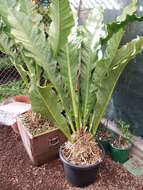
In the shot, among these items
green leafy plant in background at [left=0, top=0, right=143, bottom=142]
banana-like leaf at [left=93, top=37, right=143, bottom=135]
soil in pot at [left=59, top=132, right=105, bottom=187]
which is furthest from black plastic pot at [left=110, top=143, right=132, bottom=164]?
banana-like leaf at [left=93, top=37, right=143, bottom=135]

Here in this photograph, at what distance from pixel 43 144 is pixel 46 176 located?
0.90 ft

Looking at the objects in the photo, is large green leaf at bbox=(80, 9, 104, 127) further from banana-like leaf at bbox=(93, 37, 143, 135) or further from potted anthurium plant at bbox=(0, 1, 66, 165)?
potted anthurium plant at bbox=(0, 1, 66, 165)

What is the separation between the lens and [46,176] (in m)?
1.74

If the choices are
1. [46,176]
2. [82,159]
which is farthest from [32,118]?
[82,159]

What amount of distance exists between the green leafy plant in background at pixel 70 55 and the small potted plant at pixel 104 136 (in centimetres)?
36

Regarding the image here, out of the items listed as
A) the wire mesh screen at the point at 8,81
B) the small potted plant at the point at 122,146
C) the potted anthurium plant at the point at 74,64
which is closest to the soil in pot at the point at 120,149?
the small potted plant at the point at 122,146

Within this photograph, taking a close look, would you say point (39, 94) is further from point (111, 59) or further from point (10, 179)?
point (10, 179)

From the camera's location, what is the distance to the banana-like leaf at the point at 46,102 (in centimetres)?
123

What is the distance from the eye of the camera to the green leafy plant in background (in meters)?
1.24

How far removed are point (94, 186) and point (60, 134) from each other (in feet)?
1.63

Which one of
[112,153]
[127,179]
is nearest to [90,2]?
[112,153]

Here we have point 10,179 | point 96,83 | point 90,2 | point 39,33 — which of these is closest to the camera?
point 39,33

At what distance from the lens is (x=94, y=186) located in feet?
5.33

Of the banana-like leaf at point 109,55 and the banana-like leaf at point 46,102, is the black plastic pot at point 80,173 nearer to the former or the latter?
the banana-like leaf at point 46,102
